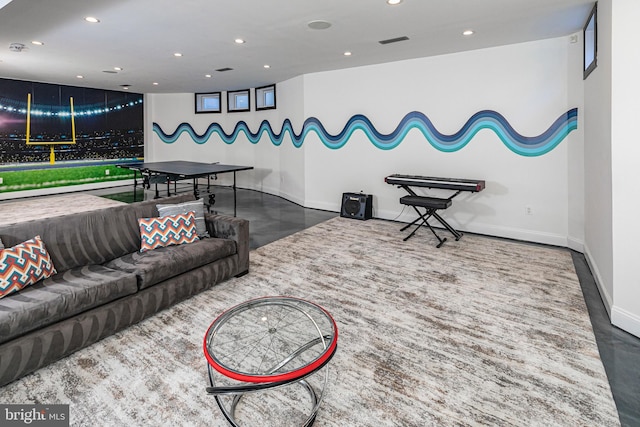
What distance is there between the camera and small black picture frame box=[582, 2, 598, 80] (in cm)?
341

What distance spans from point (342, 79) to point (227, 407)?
226 inches

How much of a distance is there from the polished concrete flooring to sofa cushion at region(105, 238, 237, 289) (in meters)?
1.33

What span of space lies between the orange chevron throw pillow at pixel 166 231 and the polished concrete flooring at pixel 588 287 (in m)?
1.35

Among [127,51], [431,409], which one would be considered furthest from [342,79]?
[431,409]

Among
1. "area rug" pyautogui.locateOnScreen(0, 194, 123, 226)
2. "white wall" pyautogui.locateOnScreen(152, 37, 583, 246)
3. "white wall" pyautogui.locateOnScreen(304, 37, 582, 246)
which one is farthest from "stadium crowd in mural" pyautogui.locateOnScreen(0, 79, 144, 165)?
"white wall" pyautogui.locateOnScreen(304, 37, 582, 246)

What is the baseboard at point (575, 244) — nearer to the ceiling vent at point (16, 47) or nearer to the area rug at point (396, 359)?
the area rug at point (396, 359)

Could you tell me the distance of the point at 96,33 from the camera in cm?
425

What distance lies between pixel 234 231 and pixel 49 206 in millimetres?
5895

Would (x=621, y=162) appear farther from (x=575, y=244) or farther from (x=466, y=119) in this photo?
(x=466, y=119)

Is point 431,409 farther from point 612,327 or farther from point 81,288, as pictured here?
point 81,288

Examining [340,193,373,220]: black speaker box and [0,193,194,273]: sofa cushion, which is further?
[340,193,373,220]: black speaker box

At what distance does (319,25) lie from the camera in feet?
12.9

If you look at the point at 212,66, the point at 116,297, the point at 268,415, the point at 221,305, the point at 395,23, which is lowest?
the point at 268,415

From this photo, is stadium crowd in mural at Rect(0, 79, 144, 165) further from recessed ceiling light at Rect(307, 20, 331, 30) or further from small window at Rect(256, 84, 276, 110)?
recessed ceiling light at Rect(307, 20, 331, 30)
